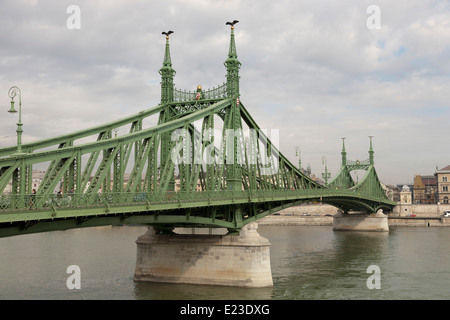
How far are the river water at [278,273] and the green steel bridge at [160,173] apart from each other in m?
5.73

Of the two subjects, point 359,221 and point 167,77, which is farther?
point 359,221

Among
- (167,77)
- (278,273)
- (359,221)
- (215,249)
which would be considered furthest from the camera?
(359,221)

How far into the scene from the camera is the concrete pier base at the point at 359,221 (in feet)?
332

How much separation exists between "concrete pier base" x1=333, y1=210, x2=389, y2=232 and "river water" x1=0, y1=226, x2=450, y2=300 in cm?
2874

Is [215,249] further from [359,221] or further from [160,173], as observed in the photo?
[359,221]

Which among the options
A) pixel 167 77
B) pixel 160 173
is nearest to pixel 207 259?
pixel 160 173

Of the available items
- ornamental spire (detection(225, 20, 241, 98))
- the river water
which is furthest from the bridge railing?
ornamental spire (detection(225, 20, 241, 98))

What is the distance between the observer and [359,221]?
104250mm

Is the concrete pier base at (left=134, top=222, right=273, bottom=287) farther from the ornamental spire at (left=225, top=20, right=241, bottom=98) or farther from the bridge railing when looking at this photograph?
the ornamental spire at (left=225, top=20, right=241, bottom=98)

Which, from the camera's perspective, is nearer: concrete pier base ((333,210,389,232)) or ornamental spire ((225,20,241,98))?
ornamental spire ((225,20,241,98))

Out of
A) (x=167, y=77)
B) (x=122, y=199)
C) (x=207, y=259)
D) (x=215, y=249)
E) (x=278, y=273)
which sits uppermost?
(x=167, y=77)

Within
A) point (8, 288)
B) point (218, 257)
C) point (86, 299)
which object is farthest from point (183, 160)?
point (8, 288)

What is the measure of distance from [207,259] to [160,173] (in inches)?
332

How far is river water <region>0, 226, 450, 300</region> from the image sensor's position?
35.9 meters
